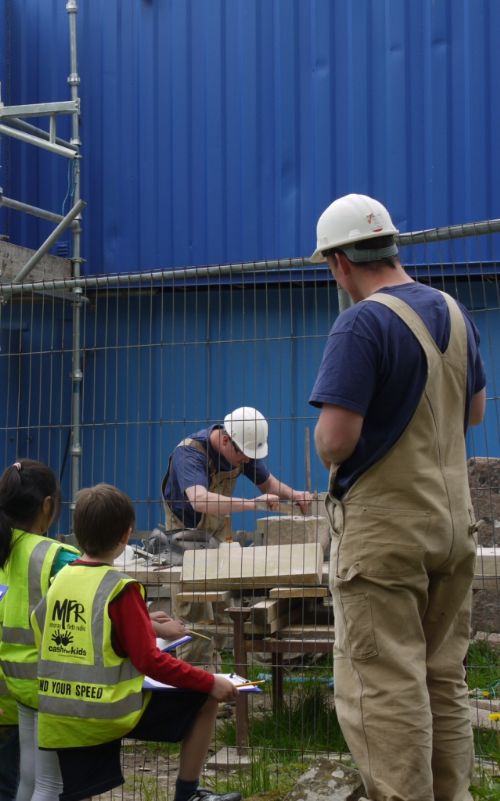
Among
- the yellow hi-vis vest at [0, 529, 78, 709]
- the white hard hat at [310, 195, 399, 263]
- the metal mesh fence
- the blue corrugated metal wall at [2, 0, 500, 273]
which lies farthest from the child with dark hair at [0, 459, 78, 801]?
the blue corrugated metal wall at [2, 0, 500, 273]

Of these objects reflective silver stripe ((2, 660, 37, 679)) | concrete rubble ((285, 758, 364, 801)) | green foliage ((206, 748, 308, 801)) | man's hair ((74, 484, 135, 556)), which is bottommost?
green foliage ((206, 748, 308, 801))

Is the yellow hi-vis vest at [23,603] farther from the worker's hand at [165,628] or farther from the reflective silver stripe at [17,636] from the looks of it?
the worker's hand at [165,628]

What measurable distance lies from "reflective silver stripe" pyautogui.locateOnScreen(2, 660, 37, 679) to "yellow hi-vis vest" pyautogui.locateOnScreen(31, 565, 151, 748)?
0.23 metres

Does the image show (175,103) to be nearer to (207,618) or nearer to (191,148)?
(191,148)

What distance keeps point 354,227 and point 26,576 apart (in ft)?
6.18

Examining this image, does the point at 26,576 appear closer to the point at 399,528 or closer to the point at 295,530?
the point at 399,528

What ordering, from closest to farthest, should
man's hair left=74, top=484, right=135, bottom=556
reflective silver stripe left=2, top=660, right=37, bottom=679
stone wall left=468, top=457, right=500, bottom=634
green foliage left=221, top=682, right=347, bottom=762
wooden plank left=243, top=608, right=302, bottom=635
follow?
man's hair left=74, top=484, right=135, bottom=556 → reflective silver stripe left=2, top=660, right=37, bottom=679 → green foliage left=221, top=682, right=347, bottom=762 → wooden plank left=243, top=608, right=302, bottom=635 → stone wall left=468, top=457, right=500, bottom=634

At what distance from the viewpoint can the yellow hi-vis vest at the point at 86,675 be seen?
3926mm

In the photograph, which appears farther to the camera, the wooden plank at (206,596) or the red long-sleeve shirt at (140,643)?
the wooden plank at (206,596)

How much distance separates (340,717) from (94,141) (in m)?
7.87

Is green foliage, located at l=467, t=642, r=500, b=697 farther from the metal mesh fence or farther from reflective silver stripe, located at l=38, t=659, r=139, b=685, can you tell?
reflective silver stripe, located at l=38, t=659, r=139, b=685

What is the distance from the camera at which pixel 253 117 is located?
9984 millimetres

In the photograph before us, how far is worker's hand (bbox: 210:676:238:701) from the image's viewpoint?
4.07 m

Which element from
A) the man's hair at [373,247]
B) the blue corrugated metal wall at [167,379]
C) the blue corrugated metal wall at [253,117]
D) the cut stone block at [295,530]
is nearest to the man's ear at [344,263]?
the man's hair at [373,247]
